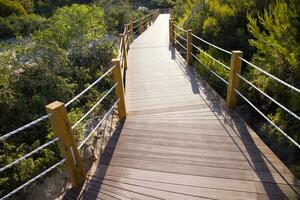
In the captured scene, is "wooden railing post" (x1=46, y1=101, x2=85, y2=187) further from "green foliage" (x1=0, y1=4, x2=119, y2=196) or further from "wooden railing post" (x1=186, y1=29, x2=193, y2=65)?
"wooden railing post" (x1=186, y1=29, x2=193, y2=65)

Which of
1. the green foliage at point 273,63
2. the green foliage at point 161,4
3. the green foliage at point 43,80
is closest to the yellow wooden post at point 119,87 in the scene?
the green foliage at point 43,80

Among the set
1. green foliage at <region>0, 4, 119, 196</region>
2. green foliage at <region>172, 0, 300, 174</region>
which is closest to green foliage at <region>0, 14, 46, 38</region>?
green foliage at <region>0, 4, 119, 196</region>

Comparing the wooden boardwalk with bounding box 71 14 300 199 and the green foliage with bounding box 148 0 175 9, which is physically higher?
the green foliage with bounding box 148 0 175 9

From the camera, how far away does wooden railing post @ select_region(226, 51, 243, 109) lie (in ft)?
13.0

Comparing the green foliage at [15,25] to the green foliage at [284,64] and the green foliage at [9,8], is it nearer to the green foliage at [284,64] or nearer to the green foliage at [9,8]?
the green foliage at [9,8]

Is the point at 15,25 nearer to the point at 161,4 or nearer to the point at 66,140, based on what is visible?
the point at 161,4

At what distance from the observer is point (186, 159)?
3.30m

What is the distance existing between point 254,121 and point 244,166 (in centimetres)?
179

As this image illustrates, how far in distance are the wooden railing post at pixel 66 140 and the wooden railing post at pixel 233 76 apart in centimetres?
263

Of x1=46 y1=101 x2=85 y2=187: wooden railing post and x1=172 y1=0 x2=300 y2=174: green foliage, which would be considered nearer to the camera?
x1=46 y1=101 x2=85 y2=187: wooden railing post

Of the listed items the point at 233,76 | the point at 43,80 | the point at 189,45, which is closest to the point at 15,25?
the point at 43,80

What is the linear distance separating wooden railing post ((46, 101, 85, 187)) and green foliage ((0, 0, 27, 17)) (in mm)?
28786

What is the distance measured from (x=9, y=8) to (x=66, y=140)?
97.2 ft

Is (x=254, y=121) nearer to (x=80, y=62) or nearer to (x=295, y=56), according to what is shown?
(x=295, y=56)
